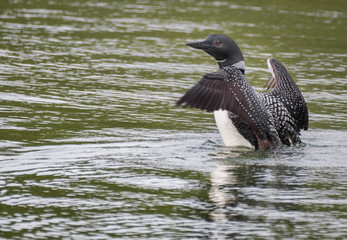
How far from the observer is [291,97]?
315 inches

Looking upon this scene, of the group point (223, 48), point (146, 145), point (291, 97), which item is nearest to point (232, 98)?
point (223, 48)

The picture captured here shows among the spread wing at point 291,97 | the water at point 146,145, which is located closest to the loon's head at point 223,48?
the spread wing at point 291,97

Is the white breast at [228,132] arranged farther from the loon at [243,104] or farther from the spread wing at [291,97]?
the spread wing at [291,97]

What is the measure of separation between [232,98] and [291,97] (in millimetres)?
1196

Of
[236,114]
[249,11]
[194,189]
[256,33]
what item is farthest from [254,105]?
[249,11]

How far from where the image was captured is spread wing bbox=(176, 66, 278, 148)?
686 centimetres

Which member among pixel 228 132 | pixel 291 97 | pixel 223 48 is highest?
pixel 223 48

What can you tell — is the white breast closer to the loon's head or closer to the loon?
the loon

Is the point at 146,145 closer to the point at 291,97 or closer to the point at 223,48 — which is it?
the point at 223,48

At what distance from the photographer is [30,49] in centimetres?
1347

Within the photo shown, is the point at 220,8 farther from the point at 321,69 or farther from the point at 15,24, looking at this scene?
the point at 321,69

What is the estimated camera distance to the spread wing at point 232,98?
6856 millimetres

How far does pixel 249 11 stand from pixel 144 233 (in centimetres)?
1581

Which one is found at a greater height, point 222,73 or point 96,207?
point 222,73
